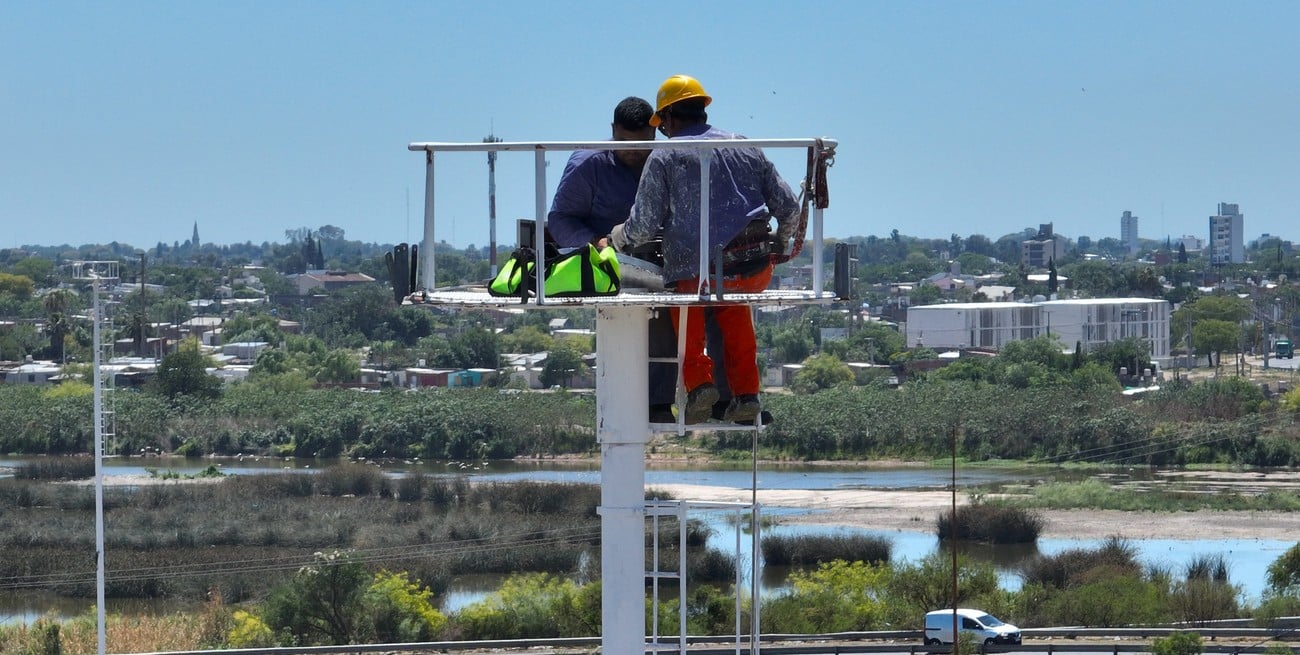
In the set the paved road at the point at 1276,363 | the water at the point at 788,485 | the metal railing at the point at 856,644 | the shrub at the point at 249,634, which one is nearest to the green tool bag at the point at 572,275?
the metal railing at the point at 856,644

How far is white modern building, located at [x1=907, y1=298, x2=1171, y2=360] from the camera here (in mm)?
107562

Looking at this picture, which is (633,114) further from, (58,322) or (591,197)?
(58,322)

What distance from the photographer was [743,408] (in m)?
6.21

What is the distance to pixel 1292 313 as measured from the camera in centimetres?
13050

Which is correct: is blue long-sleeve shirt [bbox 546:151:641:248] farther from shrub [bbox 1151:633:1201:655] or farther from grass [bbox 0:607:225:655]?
grass [bbox 0:607:225:655]

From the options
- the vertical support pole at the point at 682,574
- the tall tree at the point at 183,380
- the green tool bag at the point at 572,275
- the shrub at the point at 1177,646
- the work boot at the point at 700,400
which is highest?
the green tool bag at the point at 572,275

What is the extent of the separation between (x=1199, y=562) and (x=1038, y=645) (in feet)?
39.8

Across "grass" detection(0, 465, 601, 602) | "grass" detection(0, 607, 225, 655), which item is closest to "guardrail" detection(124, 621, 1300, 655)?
"grass" detection(0, 607, 225, 655)

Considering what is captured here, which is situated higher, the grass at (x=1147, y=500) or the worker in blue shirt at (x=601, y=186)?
the worker in blue shirt at (x=601, y=186)

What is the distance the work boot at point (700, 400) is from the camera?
5965mm

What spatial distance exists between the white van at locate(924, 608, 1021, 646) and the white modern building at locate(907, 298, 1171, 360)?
252ft

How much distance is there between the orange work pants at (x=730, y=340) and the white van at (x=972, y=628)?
2379cm

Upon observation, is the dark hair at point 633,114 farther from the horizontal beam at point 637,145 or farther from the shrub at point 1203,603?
the shrub at point 1203,603

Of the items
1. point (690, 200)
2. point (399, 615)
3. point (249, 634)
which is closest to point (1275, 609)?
point (399, 615)
